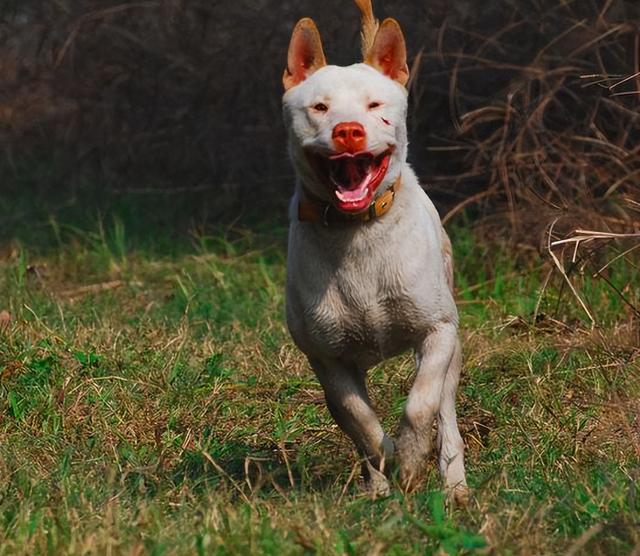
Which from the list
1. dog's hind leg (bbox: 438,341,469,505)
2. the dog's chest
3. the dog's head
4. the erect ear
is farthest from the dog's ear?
dog's hind leg (bbox: 438,341,469,505)

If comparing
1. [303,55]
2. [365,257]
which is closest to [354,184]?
[365,257]

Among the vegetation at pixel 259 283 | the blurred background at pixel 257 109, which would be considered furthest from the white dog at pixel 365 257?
the blurred background at pixel 257 109

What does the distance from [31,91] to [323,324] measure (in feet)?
23.4

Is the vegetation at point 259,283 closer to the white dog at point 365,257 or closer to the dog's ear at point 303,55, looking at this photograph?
the white dog at point 365,257

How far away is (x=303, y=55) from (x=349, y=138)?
1.79 feet

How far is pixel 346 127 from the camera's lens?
4.24 m

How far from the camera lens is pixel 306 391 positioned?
592 centimetres

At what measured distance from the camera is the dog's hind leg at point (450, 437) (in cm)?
466

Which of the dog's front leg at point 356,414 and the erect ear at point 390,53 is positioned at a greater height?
the erect ear at point 390,53

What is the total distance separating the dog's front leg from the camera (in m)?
4.54

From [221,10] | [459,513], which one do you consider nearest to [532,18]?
[221,10]

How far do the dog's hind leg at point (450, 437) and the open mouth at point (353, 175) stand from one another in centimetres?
75

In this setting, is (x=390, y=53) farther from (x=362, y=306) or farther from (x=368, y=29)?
(x=362, y=306)

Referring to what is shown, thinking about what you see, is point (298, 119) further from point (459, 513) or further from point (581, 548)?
point (581, 548)
